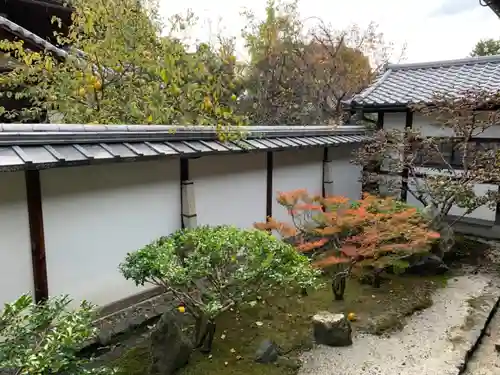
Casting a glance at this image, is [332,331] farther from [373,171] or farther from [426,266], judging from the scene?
[373,171]

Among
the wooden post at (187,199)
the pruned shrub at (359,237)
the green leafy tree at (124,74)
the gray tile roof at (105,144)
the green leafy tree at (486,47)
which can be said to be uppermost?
the green leafy tree at (486,47)

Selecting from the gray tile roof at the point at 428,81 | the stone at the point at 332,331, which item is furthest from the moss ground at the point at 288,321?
the gray tile roof at the point at 428,81

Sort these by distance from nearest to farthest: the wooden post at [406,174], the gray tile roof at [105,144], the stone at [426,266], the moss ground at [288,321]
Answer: the gray tile roof at [105,144] < the moss ground at [288,321] < the stone at [426,266] < the wooden post at [406,174]

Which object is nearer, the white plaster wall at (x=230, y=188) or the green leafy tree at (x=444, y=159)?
the white plaster wall at (x=230, y=188)

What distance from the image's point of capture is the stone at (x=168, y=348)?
15.5 ft

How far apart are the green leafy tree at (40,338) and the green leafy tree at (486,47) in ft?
105

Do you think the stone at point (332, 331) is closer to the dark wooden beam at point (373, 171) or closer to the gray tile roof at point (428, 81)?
the dark wooden beam at point (373, 171)

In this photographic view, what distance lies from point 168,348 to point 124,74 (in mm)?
Answer: 5742

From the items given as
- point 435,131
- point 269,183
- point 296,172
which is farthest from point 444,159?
point 269,183

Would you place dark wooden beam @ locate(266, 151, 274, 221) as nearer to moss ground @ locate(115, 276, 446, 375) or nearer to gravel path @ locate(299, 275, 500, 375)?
moss ground @ locate(115, 276, 446, 375)

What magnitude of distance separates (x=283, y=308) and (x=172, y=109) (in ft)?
13.5

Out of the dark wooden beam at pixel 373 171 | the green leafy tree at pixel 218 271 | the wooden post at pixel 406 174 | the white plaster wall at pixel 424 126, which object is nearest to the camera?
the green leafy tree at pixel 218 271

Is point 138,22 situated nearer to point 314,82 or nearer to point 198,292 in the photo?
point 198,292

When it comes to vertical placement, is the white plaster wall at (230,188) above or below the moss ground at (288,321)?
above
